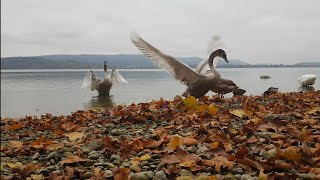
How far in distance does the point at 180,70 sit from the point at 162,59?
69 cm

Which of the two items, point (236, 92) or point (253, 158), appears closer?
point (253, 158)

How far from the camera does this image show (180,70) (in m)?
11.4

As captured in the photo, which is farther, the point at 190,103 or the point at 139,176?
the point at 190,103

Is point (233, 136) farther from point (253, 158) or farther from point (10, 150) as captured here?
point (10, 150)

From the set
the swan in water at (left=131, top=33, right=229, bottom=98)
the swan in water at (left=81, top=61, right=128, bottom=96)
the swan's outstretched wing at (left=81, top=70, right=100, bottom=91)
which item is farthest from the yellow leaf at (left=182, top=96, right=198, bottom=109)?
the swan's outstretched wing at (left=81, top=70, right=100, bottom=91)

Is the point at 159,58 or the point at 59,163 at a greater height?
the point at 159,58

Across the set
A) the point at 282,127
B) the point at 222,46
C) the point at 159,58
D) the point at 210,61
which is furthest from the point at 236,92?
the point at 282,127

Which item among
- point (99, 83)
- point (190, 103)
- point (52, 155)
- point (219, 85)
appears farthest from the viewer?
point (99, 83)

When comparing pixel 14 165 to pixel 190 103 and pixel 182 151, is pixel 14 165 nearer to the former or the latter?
pixel 182 151

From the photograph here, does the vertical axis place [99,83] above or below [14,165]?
below

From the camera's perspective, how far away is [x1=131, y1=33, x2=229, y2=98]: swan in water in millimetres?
10875

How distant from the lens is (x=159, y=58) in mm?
11008

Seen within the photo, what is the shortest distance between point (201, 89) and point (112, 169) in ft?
26.9

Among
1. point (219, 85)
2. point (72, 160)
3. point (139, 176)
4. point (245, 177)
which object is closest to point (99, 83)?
point (219, 85)
